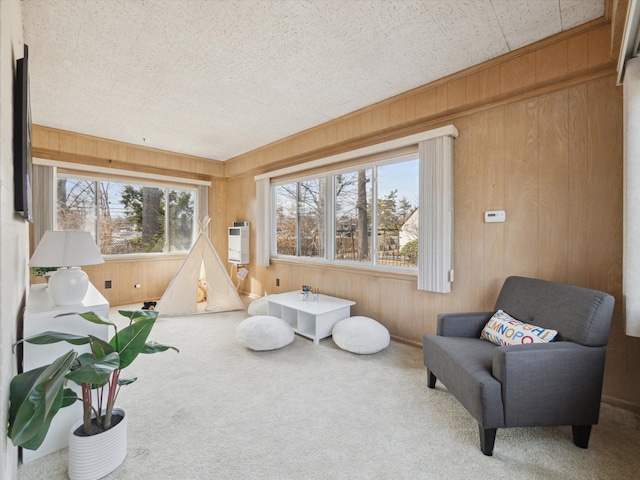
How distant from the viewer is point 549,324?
6.56ft

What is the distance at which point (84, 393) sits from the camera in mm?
1539

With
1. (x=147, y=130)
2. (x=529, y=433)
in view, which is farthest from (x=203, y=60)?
(x=529, y=433)

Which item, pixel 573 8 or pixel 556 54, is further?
pixel 556 54

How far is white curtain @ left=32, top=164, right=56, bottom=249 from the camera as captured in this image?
4.14m

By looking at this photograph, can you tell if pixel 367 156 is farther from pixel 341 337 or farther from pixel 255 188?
pixel 255 188

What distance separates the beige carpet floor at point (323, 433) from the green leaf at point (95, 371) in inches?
24.9

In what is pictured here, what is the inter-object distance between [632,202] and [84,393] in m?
3.17

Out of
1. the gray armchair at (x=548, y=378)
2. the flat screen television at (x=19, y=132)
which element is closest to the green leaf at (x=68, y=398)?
the flat screen television at (x=19, y=132)

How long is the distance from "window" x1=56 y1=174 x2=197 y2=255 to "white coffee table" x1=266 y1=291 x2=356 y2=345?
9.35ft

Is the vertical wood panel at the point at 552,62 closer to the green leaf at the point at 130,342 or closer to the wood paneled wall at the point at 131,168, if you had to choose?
the green leaf at the point at 130,342

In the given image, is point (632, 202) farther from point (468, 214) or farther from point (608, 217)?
point (468, 214)

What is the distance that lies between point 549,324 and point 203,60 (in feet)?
10.5

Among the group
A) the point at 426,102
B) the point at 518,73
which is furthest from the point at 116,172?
the point at 518,73

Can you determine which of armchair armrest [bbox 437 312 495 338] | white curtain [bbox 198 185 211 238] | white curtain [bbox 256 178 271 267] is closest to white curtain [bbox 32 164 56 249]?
white curtain [bbox 198 185 211 238]
